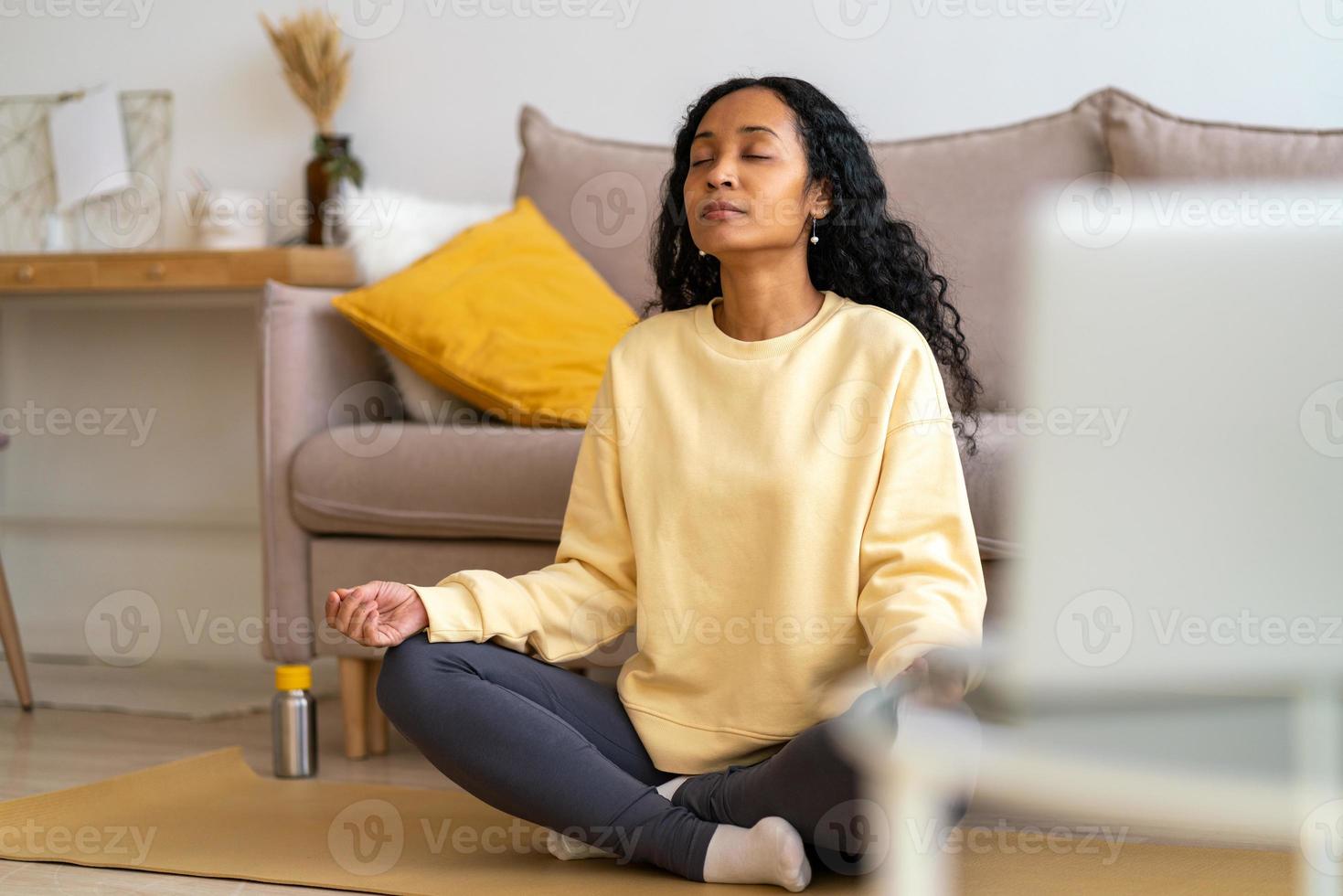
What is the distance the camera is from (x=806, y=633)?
4.33 ft

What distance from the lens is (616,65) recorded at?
2742 millimetres

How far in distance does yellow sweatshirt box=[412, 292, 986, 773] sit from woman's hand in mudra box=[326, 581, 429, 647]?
0.05 ft

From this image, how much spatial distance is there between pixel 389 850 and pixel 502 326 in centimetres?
86

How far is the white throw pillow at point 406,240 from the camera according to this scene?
217 centimetres

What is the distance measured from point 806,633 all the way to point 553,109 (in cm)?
174

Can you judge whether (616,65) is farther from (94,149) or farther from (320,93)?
(94,149)

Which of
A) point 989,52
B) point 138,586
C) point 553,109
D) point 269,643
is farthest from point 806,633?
point 138,586

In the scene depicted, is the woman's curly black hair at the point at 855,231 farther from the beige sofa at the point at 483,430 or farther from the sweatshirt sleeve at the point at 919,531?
the beige sofa at the point at 483,430

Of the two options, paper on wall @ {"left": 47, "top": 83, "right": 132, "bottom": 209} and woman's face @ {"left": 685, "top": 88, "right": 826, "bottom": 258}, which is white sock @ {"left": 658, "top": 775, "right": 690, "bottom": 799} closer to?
woman's face @ {"left": 685, "top": 88, "right": 826, "bottom": 258}

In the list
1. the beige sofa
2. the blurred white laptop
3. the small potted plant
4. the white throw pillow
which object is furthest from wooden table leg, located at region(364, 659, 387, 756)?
the blurred white laptop

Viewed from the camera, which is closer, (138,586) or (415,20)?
(415,20)

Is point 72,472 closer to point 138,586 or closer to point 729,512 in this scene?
point 138,586

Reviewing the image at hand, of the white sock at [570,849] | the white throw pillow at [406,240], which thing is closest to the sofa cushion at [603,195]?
the white throw pillow at [406,240]

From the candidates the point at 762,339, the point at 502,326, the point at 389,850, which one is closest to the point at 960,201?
the point at 502,326
